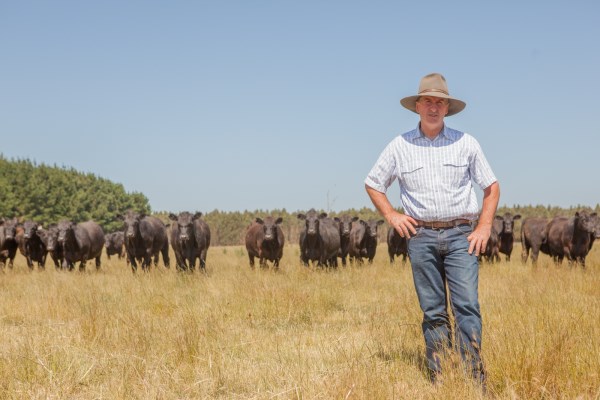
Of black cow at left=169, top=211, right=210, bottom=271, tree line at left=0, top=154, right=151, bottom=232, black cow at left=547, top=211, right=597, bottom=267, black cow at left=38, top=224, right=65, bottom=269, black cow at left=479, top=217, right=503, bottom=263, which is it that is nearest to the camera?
black cow at left=547, top=211, right=597, bottom=267

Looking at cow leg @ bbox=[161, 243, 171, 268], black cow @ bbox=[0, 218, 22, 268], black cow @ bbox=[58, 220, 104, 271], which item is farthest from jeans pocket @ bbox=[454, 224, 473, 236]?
black cow @ bbox=[0, 218, 22, 268]

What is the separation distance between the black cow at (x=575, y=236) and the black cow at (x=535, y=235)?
1106mm

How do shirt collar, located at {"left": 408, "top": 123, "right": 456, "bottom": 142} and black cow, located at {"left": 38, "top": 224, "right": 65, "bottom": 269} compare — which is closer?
shirt collar, located at {"left": 408, "top": 123, "right": 456, "bottom": 142}

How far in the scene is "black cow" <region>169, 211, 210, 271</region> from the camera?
16875mm

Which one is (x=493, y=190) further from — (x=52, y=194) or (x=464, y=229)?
(x=52, y=194)

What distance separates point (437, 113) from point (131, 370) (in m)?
3.34

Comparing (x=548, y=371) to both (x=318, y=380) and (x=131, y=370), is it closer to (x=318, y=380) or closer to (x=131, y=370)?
(x=318, y=380)

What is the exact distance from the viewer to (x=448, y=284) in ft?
14.4

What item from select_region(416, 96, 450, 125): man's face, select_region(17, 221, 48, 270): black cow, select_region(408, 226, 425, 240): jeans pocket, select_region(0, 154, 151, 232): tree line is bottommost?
select_region(17, 221, 48, 270): black cow

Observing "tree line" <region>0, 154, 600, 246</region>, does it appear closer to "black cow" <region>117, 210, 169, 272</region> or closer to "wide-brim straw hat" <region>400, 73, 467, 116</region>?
"black cow" <region>117, 210, 169, 272</region>

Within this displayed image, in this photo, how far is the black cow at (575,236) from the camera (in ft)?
54.9

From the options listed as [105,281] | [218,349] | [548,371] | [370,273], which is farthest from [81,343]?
[370,273]

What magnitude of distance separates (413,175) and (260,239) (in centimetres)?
1377

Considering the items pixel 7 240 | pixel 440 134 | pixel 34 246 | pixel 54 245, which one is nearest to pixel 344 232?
pixel 54 245
